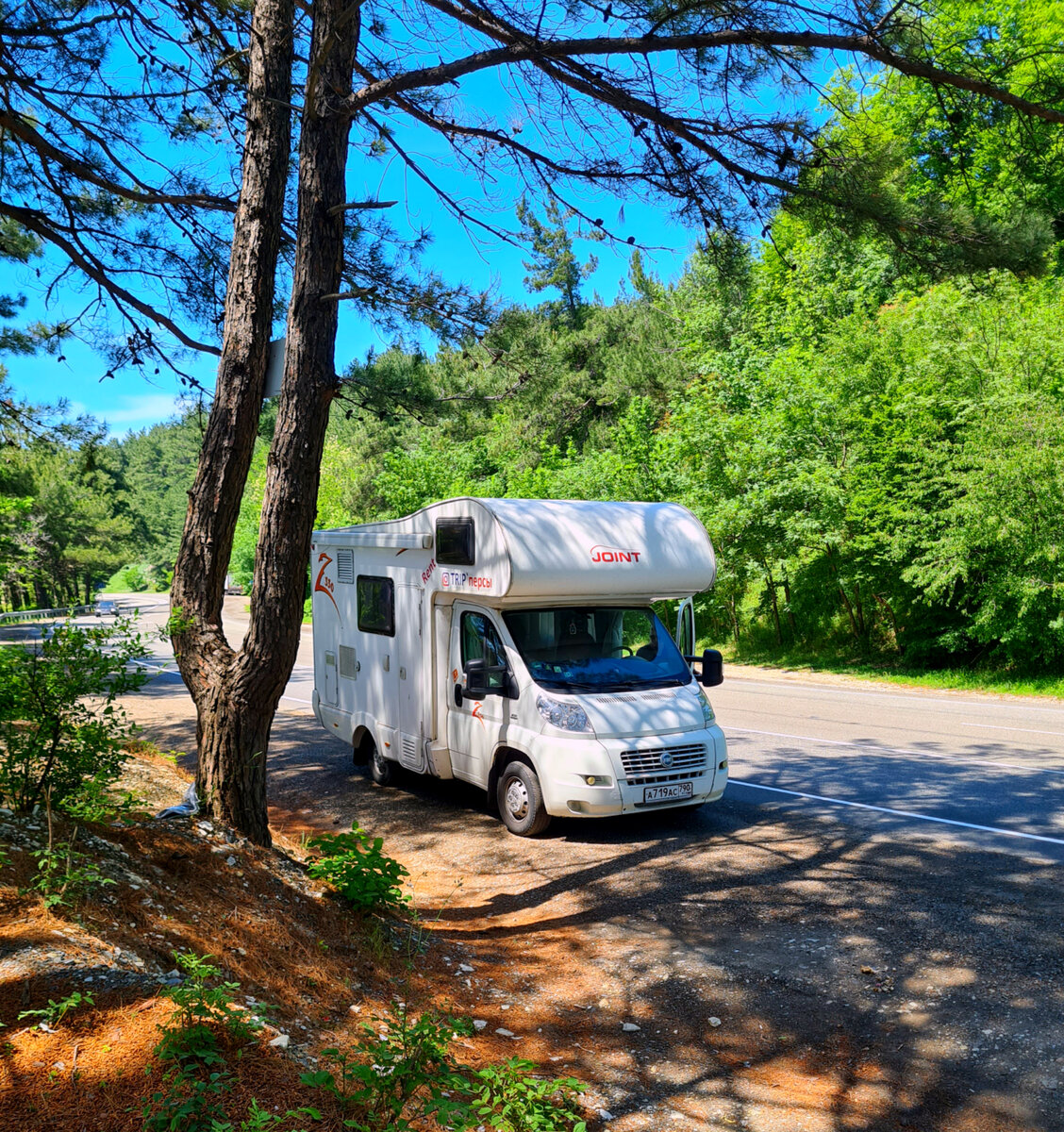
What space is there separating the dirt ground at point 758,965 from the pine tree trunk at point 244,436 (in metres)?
1.97

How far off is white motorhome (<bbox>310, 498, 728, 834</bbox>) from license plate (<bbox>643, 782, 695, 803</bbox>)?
0.5 inches

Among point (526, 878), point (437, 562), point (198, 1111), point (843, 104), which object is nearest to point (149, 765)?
point (437, 562)

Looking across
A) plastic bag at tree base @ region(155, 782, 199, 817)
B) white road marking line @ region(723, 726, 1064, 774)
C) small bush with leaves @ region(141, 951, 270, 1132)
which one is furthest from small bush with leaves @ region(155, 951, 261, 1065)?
white road marking line @ region(723, 726, 1064, 774)

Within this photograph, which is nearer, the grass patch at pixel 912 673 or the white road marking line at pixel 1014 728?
the white road marking line at pixel 1014 728

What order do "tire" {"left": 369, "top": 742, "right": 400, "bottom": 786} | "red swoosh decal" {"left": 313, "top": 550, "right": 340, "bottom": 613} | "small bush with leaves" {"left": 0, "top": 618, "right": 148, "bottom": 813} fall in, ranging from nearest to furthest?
"small bush with leaves" {"left": 0, "top": 618, "right": 148, "bottom": 813}
"tire" {"left": 369, "top": 742, "right": 400, "bottom": 786}
"red swoosh decal" {"left": 313, "top": 550, "right": 340, "bottom": 613}

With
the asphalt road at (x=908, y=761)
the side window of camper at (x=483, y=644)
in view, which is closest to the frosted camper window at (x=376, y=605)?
the side window of camper at (x=483, y=644)

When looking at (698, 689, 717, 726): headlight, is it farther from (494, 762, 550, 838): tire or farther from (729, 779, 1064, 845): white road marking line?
(729, 779, 1064, 845): white road marking line

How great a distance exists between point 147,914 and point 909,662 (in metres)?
20.8

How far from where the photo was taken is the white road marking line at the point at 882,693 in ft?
53.5

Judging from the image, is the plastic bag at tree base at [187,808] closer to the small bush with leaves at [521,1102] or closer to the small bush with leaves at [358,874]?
the small bush with leaves at [358,874]

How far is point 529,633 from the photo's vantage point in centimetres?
849

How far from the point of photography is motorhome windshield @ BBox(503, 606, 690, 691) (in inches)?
327

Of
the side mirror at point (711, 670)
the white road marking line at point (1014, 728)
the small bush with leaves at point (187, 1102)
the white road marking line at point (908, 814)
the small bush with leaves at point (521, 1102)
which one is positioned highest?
the side mirror at point (711, 670)

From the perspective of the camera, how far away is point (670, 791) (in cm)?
788
